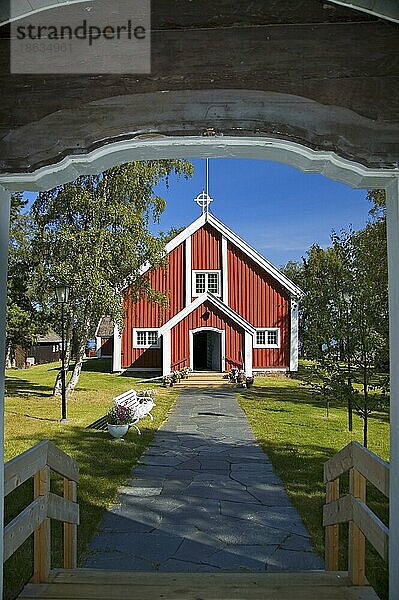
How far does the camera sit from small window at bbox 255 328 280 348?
932 inches

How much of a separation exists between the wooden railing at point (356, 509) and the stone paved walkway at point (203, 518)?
0.69 m

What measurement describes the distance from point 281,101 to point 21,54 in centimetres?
115

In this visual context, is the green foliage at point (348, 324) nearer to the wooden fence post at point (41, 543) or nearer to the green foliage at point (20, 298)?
the wooden fence post at point (41, 543)

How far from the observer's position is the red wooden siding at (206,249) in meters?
24.1

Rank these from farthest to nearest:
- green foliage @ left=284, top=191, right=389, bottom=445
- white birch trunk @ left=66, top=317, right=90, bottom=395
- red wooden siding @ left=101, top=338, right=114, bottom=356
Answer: red wooden siding @ left=101, top=338, right=114, bottom=356 < white birch trunk @ left=66, top=317, right=90, bottom=395 < green foliage @ left=284, top=191, right=389, bottom=445

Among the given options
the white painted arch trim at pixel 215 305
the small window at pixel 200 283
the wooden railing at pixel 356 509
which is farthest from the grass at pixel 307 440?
the small window at pixel 200 283

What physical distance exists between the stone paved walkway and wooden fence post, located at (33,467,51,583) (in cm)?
102

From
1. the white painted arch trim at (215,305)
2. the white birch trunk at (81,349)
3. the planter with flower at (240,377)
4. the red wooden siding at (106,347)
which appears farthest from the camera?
the red wooden siding at (106,347)

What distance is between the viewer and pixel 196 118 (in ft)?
8.25


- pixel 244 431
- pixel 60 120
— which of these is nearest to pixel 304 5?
pixel 60 120

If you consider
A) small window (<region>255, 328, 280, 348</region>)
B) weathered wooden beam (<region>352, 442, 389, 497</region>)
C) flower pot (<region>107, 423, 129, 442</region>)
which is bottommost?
flower pot (<region>107, 423, 129, 442</region>)

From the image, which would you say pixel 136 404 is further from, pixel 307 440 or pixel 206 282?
pixel 206 282

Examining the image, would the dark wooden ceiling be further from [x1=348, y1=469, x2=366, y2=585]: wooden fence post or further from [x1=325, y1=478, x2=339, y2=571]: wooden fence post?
[x1=325, y1=478, x2=339, y2=571]: wooden fence post

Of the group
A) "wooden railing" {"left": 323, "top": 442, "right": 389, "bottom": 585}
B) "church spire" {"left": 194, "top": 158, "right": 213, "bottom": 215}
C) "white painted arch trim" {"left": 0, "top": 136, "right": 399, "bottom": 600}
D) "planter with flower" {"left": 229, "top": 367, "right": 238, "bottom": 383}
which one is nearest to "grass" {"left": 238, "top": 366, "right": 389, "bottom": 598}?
"wooden railing" {"left": 323, "top": 442, "right": 389, "bottom": 585}
